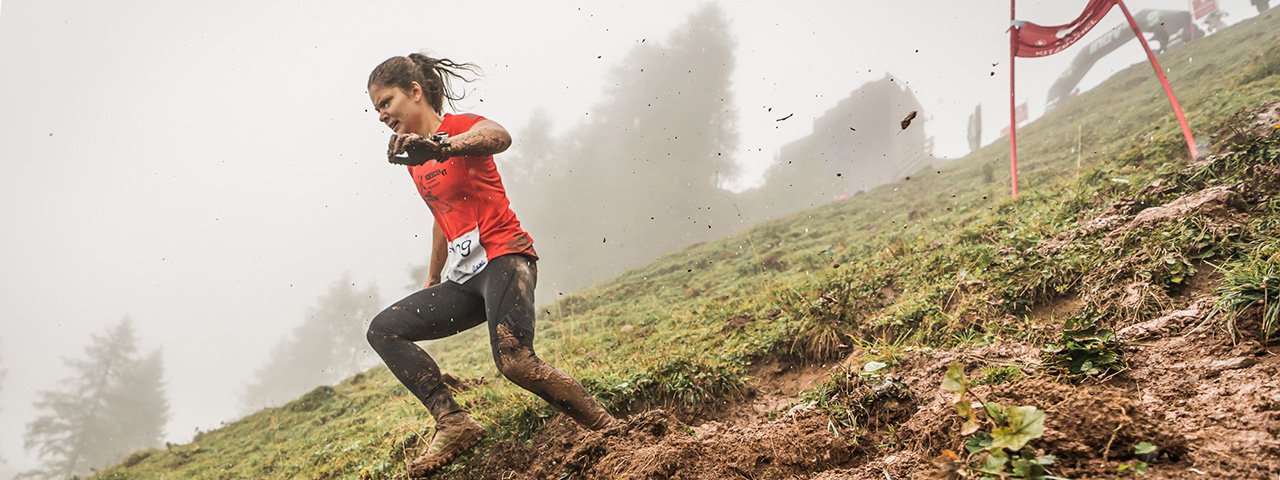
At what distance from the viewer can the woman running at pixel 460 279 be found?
2.40 m

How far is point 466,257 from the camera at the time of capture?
2.63 meters

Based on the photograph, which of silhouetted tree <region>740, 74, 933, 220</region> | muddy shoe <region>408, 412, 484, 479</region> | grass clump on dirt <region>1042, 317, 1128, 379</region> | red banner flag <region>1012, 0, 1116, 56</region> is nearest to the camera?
grass clump on dirt <region>1042, 317, 1128, 379</region>

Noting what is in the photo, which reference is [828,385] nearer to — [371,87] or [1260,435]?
[1260,435]

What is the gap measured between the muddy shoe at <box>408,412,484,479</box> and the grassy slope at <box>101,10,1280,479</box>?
1.28 feet

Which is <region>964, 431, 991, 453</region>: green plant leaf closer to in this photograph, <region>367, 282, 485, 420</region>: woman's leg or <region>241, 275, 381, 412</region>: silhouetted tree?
<region>367, 282, 485, 420</region>: woman's leg

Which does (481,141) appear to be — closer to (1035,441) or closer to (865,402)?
(865,402)

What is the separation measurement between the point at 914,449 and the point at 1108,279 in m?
2.42

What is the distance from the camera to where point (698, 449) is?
2.02 m

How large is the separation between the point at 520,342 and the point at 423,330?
587 millimetres

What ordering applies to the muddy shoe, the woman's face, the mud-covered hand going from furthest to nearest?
the woman's face < the muddy shoe < the mud-covered hand

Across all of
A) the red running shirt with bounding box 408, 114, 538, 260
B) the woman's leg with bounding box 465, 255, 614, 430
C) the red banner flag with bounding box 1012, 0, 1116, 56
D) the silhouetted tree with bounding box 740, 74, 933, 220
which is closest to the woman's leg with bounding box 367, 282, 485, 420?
the woman's leg with bounding box 465, 255, 614, 430

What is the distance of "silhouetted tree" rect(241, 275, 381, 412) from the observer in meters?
61.1

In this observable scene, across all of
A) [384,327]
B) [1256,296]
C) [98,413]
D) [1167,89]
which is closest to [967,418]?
[1256,296]

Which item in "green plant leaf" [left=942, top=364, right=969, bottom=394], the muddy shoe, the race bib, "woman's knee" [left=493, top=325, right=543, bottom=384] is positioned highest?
the race bib
